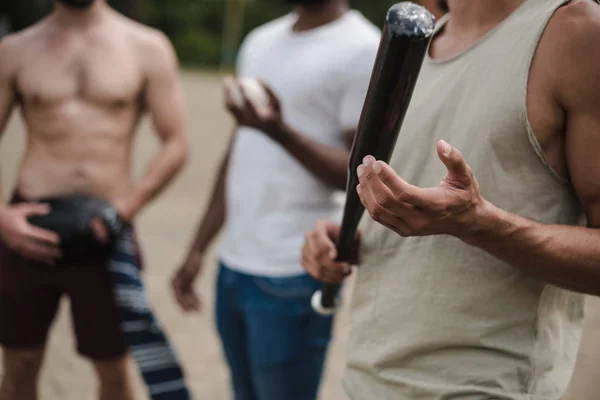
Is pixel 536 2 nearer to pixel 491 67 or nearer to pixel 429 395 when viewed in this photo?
pixel 491 67

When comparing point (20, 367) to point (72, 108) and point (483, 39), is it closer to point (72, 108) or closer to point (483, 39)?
point (72, 108)

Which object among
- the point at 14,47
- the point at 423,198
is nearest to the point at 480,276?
the point at 423,198

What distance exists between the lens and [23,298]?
281 cm

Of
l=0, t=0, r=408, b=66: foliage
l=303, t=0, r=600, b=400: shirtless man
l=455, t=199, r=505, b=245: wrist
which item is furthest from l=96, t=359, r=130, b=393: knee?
l=0, t=0, r=408, b=66: foliage

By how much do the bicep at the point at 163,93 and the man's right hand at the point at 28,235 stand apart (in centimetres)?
60

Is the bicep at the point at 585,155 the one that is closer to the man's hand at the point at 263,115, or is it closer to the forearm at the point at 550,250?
the forearm at the point at 550,250

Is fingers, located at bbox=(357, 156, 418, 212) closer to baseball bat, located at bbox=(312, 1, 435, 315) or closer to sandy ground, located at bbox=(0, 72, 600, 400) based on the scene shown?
baseball bat, located at bbox=(312, 1, 435, 315)

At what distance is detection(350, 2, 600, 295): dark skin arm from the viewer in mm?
1098

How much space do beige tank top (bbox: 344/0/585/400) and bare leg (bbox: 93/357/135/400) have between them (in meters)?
1.65

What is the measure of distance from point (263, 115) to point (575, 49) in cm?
124

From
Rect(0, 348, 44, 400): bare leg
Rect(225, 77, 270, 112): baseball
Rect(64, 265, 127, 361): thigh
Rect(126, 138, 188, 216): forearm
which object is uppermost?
Rect(225, 77, 270, 112): baseball

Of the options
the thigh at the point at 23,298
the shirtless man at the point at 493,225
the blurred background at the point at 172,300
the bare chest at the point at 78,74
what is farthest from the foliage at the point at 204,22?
the shirtless man at the point at 493,225

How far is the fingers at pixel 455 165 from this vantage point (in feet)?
3.19

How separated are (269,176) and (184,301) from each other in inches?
28.5
